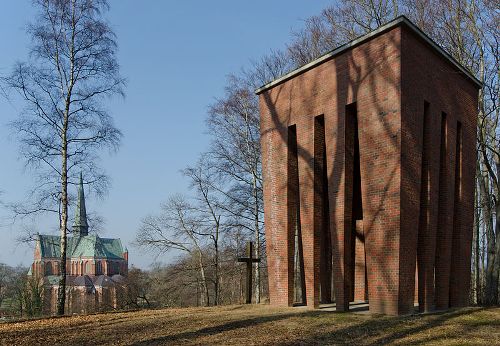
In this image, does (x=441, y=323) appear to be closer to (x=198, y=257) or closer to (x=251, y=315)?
(x=251, y=315)

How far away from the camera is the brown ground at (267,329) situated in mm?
7430

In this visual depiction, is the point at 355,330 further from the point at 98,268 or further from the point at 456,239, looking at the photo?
the point at 98,268

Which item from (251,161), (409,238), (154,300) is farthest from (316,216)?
(154,300)

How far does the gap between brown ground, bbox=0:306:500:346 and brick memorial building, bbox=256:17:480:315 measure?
1.11 m

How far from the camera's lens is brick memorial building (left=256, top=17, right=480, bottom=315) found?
33.3 ft

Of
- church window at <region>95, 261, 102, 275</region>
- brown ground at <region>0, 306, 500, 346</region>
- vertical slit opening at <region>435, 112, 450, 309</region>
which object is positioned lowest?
church window at <region>95, 261, 102, 275</region>

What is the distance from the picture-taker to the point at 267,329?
27.8 feet

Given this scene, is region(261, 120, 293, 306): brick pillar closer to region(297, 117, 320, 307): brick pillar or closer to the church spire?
region(297, 117, 320, 307): brick pillar

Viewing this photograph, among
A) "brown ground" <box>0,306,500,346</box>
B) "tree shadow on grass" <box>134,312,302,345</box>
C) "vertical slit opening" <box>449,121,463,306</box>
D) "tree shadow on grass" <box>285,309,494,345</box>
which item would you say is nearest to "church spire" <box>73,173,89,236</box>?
"brown ground" <box>0,306,500,346</box>

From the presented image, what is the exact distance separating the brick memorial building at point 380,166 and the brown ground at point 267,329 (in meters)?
1.11

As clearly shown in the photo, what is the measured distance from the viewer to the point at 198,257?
2591 centimetres

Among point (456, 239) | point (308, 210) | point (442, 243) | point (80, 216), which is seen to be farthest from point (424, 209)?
point (80, 216)

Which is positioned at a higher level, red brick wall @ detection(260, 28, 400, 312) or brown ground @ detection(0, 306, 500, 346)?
red brick wall @ detection(260, 28, 400, 312)

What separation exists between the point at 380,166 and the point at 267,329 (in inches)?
178
